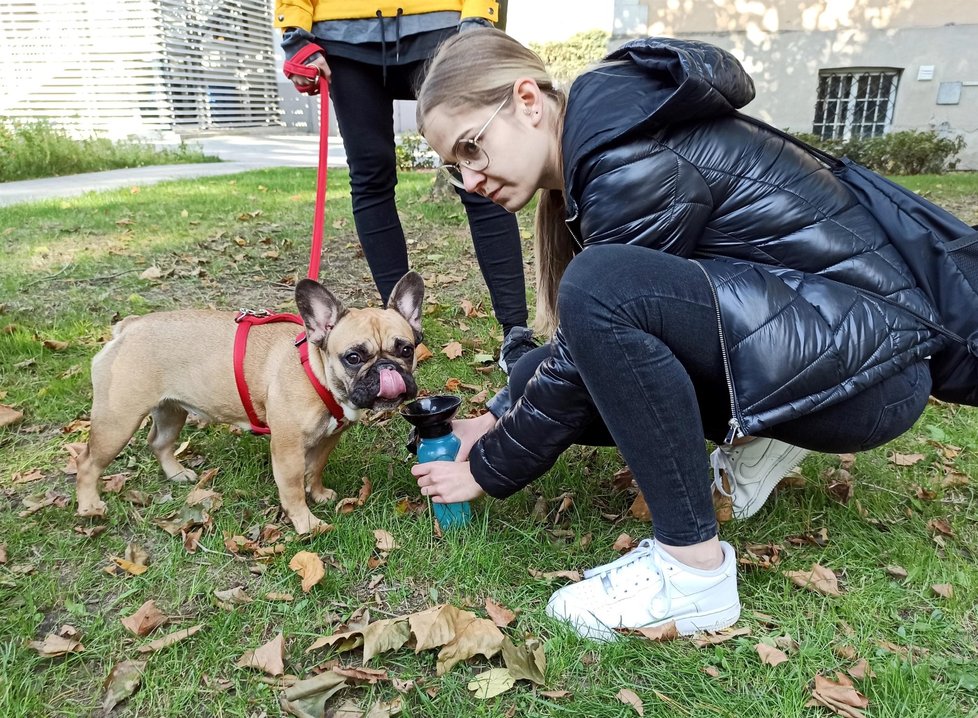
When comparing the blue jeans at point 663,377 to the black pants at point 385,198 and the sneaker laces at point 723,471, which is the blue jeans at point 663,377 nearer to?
the sneaker laces at point 723,471

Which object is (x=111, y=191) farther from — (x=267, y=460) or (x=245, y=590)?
(x=245, y=590)

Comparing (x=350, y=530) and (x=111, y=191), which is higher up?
(x=111, y=191)

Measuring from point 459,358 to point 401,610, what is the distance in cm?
198

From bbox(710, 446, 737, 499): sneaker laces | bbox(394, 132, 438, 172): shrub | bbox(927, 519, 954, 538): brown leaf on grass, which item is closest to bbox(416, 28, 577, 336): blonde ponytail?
bbox(710, 446, 737, 499): sneaker laces

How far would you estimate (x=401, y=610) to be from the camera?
2180 millimetres

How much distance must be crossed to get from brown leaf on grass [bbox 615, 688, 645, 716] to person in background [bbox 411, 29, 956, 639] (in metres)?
0.21

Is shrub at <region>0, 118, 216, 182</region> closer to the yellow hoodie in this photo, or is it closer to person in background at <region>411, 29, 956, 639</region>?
the yellow hoodie

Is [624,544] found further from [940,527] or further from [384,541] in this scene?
[940,527]

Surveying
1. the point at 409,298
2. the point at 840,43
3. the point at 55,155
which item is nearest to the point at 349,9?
the point at 409,298

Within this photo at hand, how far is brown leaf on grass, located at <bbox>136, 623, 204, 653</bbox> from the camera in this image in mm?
2004

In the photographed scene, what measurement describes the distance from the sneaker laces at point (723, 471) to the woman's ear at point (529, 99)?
135 cm

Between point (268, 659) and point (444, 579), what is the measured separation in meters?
0.58

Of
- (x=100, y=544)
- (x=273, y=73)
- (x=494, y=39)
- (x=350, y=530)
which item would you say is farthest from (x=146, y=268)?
(x=273, y=73)

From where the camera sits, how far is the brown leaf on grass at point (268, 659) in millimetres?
1928
